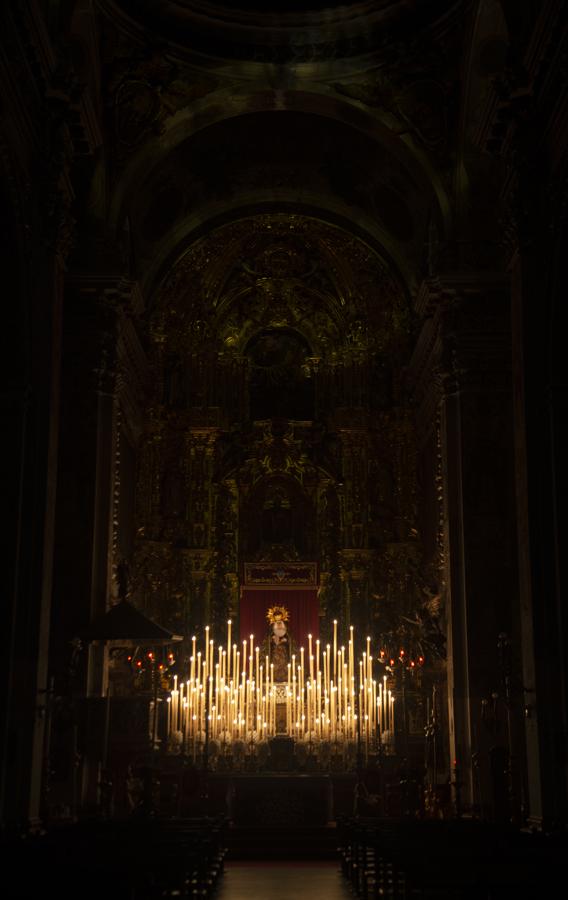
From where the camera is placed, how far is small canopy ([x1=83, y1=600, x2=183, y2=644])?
1750cm

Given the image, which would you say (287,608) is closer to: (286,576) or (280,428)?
(286,576)

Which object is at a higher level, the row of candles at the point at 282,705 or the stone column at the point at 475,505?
the stone column at the point at 475,505

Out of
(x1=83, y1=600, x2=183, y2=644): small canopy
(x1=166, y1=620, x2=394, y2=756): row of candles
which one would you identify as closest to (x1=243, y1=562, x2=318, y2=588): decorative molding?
(x1=166, y1=620, x2=394, y2=756): row of candles

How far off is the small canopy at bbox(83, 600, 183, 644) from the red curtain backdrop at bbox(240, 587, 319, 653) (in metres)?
6.56

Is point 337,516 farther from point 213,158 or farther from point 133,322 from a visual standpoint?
point 213,158

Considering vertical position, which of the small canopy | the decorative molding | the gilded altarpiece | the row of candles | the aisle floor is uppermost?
the gilded altarpiece

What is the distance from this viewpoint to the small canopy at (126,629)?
17500 millimetres

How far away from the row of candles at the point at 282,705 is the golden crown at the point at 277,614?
58.4 inches

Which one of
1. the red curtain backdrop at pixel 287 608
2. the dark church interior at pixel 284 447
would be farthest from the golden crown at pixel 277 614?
the dark church interior at pixel 284 447

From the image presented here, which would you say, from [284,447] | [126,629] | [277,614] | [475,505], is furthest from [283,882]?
[284,447]

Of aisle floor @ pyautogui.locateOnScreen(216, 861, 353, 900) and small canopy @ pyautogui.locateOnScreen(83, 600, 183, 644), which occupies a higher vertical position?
small canopy @ pyautogui.locateOnScreen(83, 600, 183, 644)

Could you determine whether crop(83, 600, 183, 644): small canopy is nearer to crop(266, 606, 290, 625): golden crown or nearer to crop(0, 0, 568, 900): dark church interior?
crop(0, 0, 568, 900): dark church interior

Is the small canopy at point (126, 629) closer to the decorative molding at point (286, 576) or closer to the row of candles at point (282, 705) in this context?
the row of candles at point (282, 705)

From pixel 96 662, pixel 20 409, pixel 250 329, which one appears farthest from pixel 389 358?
pixel 20 409
